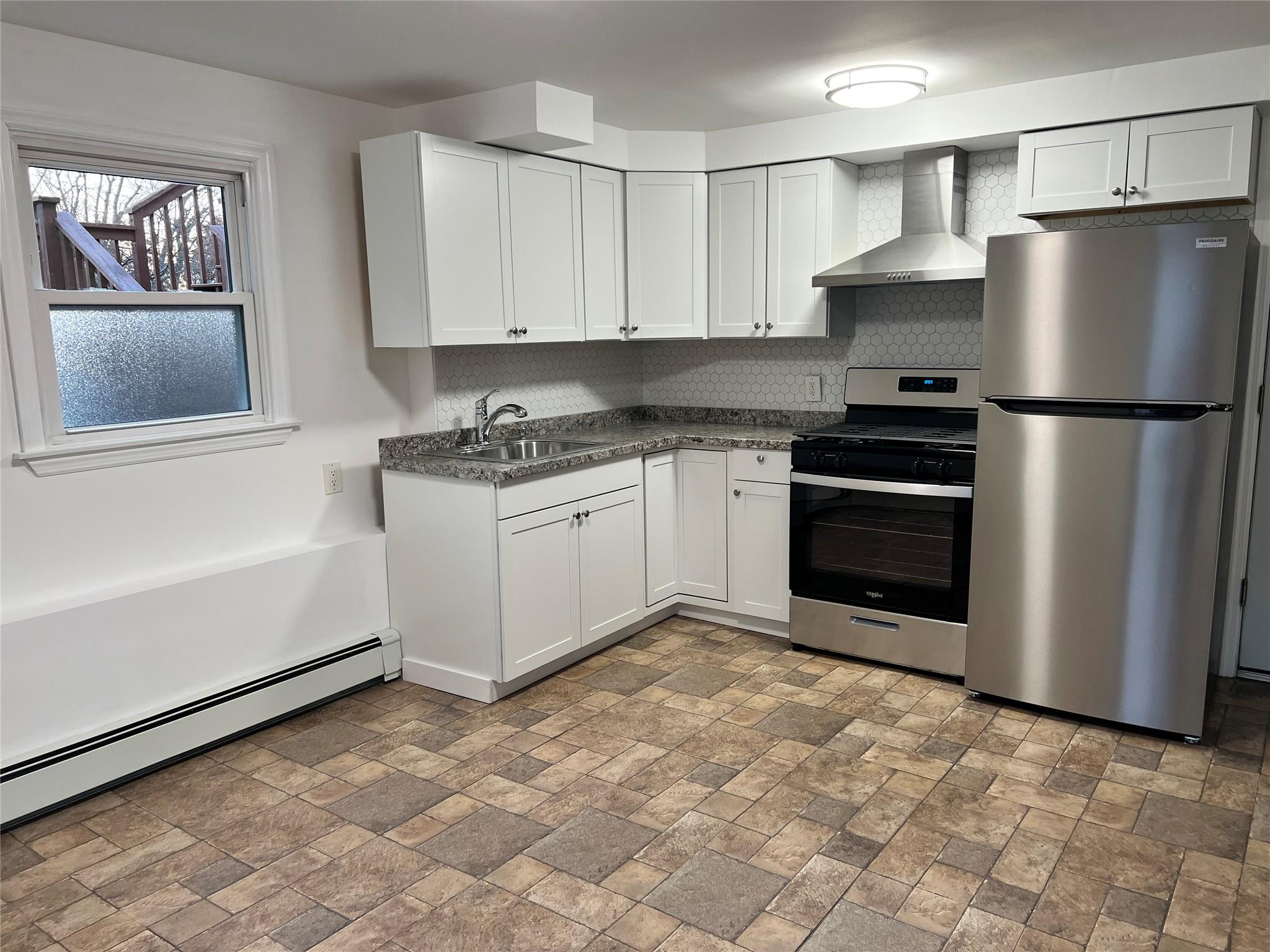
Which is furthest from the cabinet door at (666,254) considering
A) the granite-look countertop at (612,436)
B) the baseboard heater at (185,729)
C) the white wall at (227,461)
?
the baseboard heater at (185,729)

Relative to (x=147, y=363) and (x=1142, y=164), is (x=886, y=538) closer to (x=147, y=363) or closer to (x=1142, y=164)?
(x=1142, y=164)

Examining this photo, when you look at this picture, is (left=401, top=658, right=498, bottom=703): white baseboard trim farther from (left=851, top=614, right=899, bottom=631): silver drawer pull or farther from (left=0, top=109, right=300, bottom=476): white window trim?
(left=851, top=614, right=899, bottom=631): silver drawer pull

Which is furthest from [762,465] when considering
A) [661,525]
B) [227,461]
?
[227,461]

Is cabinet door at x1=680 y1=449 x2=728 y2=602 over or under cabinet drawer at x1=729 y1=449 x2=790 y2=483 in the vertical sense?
under

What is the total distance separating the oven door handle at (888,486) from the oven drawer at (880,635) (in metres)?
0.51

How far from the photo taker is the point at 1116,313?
9.82ft

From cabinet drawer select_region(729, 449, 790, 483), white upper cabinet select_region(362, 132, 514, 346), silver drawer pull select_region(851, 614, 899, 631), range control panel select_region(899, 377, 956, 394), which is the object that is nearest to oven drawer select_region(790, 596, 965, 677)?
silver drawer pull select_region(851, 614, 899, 631)

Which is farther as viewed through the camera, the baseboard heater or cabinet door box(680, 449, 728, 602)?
cabinet door box(680, 449, 728, 602)

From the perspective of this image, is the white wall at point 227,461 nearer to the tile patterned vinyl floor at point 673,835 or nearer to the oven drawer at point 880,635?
the tile patterned vinyl floor at point 673,835

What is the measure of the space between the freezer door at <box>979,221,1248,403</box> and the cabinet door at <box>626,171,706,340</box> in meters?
1.58

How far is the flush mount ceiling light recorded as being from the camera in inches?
129

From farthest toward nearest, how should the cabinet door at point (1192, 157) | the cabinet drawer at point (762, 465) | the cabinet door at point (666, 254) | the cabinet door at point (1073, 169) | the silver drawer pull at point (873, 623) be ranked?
the cabinet door at point (666, 254), the cabinet drawer at point (762, 465), the silver drawer pull at point (873, 623), the cabinet door at point (1073, 169), the cabinet door at point (1192, 157)

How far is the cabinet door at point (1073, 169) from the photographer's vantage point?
3375 mm

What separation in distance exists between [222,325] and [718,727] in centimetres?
232
